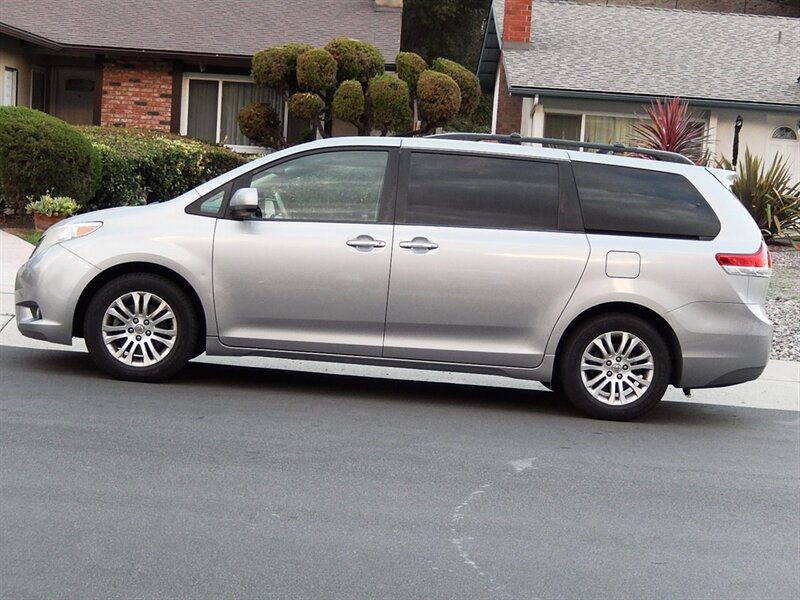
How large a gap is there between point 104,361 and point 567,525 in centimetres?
384

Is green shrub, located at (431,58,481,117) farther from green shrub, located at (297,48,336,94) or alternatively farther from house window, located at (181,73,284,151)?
house window, located at (181,73,284,151)

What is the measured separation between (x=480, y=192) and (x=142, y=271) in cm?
247

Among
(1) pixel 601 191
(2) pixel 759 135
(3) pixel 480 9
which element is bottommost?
(1) pixel 601 191

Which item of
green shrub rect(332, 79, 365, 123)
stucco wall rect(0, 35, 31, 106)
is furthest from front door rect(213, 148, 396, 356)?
stucco wall rect(0, 35, 31, 106)

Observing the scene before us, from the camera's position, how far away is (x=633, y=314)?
8.03m

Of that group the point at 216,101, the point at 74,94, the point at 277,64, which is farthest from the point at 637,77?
the point at 74,94

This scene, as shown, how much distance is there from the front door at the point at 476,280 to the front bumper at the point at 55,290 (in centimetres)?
221

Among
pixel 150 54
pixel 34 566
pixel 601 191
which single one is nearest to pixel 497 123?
pixel 150 54

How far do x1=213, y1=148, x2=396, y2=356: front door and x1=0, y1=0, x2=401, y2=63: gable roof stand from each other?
1506cm

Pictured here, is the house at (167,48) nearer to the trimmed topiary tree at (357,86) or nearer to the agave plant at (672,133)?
the trimmed topiary tree at (357,86)

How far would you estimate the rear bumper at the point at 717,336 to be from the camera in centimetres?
793

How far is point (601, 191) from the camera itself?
26.8 feet

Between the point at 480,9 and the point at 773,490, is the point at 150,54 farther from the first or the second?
the point at 480,9

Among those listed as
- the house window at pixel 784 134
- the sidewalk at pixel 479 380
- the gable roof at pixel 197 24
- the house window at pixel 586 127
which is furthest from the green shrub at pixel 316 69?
the sidewalk at pixel 479 380
